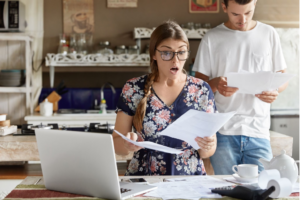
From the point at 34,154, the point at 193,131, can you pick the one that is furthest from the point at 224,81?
the point at 34,154

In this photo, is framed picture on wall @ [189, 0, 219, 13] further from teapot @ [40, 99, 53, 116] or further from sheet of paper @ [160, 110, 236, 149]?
sheet of paper @ [160, 110, 236, 149]

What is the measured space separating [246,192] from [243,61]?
1031 millimetres

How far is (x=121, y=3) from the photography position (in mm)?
4324

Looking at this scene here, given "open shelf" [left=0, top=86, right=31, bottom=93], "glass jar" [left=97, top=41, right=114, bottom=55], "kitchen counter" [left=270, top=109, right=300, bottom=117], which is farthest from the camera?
"glass jar" [left=97, top=41, right=114, bottom=55]

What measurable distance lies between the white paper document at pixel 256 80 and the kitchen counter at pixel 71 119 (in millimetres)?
2113

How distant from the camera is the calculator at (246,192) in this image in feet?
3.63

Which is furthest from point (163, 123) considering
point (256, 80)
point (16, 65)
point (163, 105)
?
point (16, 65)

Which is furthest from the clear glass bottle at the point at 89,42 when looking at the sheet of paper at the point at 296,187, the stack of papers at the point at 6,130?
the sheet of paper at the point at 296,187

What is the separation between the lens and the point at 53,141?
1164mm

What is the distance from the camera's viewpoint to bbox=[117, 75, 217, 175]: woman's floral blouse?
163 centimetres

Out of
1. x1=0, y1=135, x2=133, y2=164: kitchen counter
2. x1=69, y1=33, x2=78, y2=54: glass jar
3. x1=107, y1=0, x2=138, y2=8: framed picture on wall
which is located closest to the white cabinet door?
x1=0, y1=135, x2=133, y2=164: kitchen counter

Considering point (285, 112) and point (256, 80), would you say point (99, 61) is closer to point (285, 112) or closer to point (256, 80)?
point (285, 112)

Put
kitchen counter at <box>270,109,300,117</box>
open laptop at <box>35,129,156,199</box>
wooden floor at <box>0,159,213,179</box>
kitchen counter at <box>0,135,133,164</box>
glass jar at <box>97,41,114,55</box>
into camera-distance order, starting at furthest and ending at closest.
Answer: glass jar at <box>97,41,114,55</box> < kitchen counter at <box>270,109,300,117</box> < wooden floor at <box>0,159,213,179</box> < kitchen counter at <box>0,135,133,164</box> < open laptop at <box>35,129,156,199</box>

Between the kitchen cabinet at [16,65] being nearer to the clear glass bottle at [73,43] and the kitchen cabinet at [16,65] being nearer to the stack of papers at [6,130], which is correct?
the clear glass bottle at [73,43]
